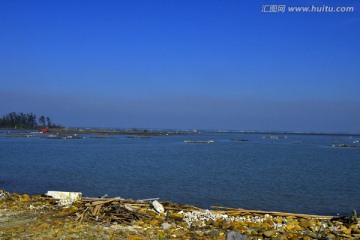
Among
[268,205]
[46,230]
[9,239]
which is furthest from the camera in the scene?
[268,205]

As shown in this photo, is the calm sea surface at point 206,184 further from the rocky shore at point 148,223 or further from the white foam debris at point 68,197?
the white foam debris at point 68,197

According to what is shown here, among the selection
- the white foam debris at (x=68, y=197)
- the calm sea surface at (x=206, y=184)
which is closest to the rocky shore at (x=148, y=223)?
the white foam debris at (x=68, y=197)

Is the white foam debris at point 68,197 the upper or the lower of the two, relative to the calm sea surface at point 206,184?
upper

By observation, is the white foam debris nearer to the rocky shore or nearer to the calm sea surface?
the rocky shore

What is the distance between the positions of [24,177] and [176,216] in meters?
16.8

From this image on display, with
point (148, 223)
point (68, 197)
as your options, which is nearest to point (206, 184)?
point (68, 197)

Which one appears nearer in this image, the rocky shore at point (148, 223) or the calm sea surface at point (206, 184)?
the rocky shore at point (148, 223)

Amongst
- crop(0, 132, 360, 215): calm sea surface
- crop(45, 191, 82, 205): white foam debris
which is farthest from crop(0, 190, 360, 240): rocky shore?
crop(0, 132, 360, 215): calm sea surface

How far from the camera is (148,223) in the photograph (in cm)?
1061

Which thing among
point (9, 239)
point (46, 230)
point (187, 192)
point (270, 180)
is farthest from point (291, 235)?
point (270, 180)

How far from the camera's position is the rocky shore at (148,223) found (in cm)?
934

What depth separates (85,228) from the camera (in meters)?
9.67

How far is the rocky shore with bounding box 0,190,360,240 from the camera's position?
9.34 meters

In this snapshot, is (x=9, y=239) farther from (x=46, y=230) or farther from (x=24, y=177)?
(x=24, y=177)
